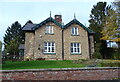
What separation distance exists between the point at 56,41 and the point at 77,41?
12.5ft

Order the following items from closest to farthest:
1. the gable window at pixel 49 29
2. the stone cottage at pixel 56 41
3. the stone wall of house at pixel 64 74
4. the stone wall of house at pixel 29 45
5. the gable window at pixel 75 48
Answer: the stone wall of house at pixel 64 74 → the stone cottage at pixel 56 41 → the stone wall of house at pixel 29 45 → the gable window at pixel 49 29 → the gable window at pixel 75 48

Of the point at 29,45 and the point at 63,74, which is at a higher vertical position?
the point at 29,45

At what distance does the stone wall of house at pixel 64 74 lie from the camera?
9.68 metres

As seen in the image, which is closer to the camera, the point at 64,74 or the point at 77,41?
the point at 64,74

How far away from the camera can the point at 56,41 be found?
991 inches

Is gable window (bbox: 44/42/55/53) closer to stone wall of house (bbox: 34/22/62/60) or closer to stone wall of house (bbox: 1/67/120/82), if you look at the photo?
stone wall of house (bbox: 34/22/62/60)

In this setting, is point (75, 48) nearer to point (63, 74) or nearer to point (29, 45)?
point (29, 45)

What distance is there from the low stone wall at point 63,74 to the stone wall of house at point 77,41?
1416 centimetres

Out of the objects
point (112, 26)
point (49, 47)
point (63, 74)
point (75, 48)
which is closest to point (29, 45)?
point (49, 47)

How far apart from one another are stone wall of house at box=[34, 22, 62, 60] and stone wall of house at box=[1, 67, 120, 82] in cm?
1435

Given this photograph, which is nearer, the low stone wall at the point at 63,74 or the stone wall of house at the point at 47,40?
the low stone wall at the point at 63,74

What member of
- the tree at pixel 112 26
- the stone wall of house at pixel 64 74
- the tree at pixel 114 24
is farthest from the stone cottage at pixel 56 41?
the stone wall of house at pixel 64 74

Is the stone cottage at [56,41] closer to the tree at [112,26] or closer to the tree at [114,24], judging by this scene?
the tree at [112,26]

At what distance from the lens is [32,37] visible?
25641 mm
